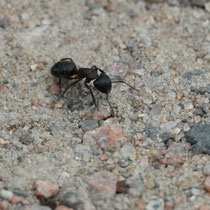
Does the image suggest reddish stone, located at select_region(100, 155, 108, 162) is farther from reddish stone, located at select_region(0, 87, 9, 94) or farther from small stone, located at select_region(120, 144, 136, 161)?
reddish stone, located at select_region(0, 87, 9, 94)

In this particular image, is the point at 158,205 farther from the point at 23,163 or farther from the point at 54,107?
the point at 54,107

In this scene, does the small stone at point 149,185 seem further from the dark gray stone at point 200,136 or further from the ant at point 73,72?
the ant at point 73,72

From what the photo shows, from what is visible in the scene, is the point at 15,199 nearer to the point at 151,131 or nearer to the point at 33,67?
the point at 151,131

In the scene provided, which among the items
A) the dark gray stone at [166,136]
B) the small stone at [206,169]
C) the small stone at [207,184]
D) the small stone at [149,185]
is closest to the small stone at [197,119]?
the dark gray stone at [166,136]

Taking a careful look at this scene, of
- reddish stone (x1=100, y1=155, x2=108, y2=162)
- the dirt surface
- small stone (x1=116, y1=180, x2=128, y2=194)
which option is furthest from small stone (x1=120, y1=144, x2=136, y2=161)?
small stone (x1=116, y1=180, x2=128, y2=194)

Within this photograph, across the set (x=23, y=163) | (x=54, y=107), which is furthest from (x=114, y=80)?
(x=23, y=163)
